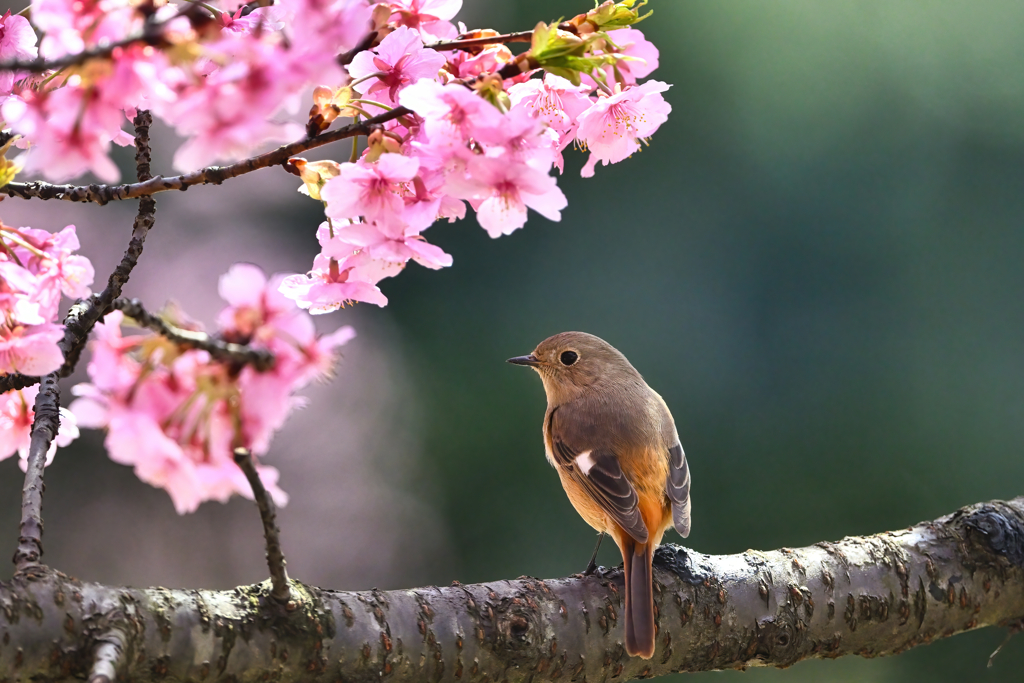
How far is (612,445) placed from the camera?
203 cm

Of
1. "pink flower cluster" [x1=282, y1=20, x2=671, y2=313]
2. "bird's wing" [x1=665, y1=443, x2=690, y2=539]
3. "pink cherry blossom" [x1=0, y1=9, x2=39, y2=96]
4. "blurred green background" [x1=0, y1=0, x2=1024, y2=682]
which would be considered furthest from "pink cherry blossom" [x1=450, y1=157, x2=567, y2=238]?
"blurred green background" [x1=0, y1=0, x2=1024, y2=682]

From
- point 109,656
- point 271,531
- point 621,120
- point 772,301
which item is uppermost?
point 772,301

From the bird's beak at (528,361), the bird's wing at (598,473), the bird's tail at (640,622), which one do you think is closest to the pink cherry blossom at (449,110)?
the bird's tail at (640,622)

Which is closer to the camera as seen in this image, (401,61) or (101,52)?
(101,52)

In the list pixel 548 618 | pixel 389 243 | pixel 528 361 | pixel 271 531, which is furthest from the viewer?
pixel 528 361

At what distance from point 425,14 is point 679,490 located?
122 cm

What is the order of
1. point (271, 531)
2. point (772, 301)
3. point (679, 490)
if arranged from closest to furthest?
point (271, 531), point (679, 490), point (772, 301)

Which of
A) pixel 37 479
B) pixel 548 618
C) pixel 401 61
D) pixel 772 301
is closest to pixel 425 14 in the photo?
pixel 401 61

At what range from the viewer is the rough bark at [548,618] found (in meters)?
0.91

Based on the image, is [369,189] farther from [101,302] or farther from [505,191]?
[101,302]

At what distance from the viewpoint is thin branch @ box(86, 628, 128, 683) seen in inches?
30.1

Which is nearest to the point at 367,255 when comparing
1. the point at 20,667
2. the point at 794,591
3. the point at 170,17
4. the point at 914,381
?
the point at 170,17

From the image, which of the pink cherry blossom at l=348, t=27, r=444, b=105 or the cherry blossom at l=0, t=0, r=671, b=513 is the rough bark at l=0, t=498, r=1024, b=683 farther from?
the pink cherry blossom at l=348, t=27, r=444, b=105

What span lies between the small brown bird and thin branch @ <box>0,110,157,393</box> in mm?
903
